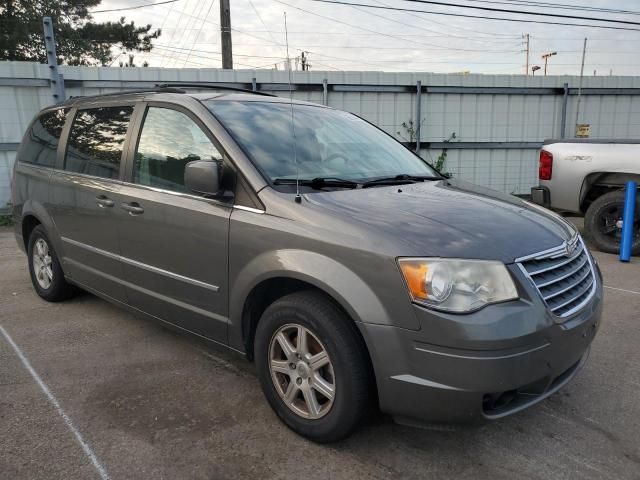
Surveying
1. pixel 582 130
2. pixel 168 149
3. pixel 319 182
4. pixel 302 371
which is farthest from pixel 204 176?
pixel 582 130

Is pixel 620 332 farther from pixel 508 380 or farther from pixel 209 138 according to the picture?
pixel 209 138

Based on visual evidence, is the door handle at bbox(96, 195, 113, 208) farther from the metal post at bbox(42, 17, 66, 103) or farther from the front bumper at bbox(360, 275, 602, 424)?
the metal post at bbox(42, 17, 66, 103)

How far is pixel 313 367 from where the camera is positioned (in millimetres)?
2539

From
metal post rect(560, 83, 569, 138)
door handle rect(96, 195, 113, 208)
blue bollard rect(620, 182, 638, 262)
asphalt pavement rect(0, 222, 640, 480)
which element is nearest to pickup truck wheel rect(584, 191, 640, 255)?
blue bollard rect(620, 182, 638, 262)

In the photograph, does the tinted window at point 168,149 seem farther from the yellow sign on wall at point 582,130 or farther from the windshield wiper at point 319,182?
the yellow sign on wall at point 582,130

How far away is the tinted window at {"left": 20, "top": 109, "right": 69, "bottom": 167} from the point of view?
177 inches

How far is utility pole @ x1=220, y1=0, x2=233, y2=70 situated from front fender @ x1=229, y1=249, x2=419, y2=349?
13.1m

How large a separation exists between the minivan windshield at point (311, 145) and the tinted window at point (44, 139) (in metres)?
1.98

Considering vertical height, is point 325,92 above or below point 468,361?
above

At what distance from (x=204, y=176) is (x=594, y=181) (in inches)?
242

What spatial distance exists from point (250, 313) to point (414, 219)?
1.05 metres

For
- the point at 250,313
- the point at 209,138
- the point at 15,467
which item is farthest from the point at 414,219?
the point at 15,467

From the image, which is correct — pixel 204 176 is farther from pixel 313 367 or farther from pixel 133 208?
pixel 313 367

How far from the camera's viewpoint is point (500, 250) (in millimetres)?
2330
